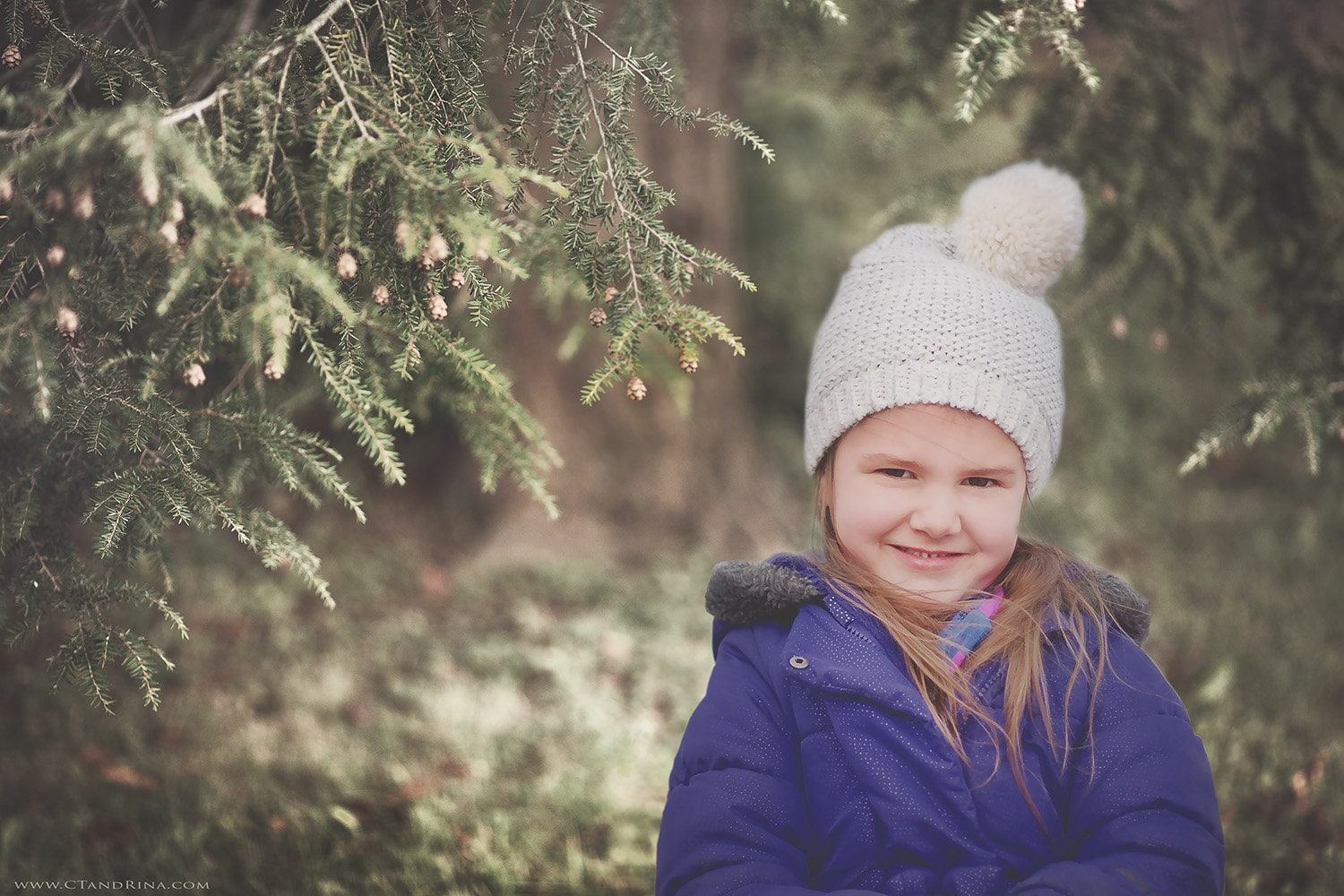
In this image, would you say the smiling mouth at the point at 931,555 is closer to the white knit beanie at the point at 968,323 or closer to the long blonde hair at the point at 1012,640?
the long blonde hair at the point at 1012,640

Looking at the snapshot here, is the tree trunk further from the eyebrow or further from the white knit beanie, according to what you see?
the eyebrow

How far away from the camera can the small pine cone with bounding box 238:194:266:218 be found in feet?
5.47

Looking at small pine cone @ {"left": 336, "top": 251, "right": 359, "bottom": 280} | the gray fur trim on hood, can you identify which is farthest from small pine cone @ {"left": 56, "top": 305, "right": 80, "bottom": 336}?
the gray fur trim on hood

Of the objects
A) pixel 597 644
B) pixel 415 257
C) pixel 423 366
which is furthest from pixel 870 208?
pixel 415 257

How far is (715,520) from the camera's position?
17.4ft

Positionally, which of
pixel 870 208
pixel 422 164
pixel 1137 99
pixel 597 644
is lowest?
pixel 597 644

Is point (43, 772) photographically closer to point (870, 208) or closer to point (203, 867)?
point (203, 867)

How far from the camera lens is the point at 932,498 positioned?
2.09 meters

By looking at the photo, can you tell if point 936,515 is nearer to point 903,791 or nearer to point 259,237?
point 903,791

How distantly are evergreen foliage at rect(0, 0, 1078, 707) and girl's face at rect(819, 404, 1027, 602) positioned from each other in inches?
18.1

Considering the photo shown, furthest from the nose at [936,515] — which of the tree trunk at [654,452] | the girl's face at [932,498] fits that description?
the tree trunk at [654,452]

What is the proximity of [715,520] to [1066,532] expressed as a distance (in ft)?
6.81

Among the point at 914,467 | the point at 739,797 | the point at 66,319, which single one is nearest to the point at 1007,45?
the point at 914,467

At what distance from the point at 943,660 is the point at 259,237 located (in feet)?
4.99
